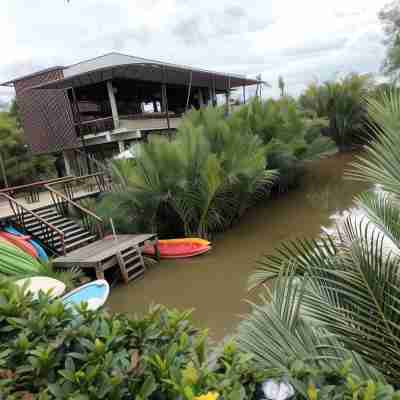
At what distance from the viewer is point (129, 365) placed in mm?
1149

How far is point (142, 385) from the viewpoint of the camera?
1076 mm

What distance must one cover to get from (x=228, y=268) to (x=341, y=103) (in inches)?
673

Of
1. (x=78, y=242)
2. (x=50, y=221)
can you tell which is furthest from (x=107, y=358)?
(x=50, y=221)

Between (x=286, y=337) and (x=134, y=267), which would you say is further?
(x=134, y=267)

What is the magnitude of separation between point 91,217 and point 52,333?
7.15 meters

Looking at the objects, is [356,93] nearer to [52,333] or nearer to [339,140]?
[339,140]

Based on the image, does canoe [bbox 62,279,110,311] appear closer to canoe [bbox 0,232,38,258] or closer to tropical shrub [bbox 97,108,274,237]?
canoe [bbox 0,232,38,258]

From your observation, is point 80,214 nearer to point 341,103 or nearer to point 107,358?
point 107,358

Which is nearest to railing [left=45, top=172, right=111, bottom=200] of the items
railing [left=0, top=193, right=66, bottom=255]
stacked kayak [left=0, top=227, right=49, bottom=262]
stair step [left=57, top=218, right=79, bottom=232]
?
stair step [left=57, top=218, right=79, bottom=232]

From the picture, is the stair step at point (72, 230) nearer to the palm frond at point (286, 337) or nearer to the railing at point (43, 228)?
the railing at point (43, 228)

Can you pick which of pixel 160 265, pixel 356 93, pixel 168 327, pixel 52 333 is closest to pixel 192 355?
pixel 168 327

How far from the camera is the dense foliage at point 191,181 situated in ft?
24.3

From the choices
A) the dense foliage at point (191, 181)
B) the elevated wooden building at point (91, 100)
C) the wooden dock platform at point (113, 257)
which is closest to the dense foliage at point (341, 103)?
the elevated wooden building at point (91, 100)

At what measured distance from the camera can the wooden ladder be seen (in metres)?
6.30
